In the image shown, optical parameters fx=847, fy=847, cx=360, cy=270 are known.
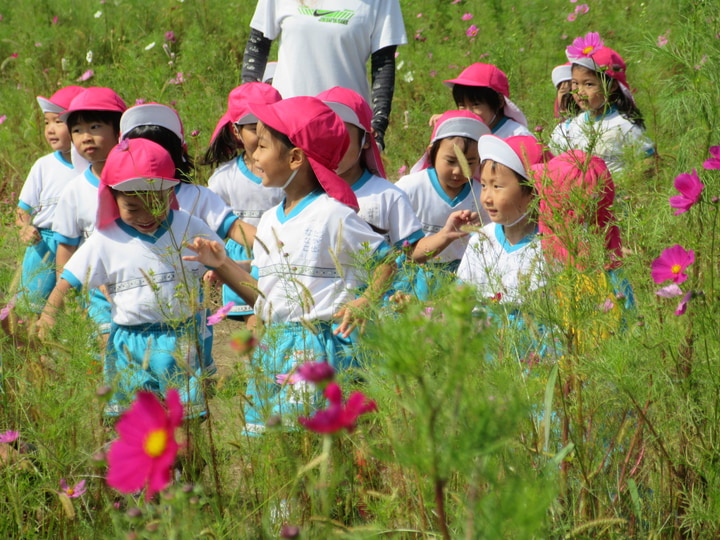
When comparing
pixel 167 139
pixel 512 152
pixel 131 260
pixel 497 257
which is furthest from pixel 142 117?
pixel 497 257

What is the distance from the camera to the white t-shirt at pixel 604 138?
1.91 metres

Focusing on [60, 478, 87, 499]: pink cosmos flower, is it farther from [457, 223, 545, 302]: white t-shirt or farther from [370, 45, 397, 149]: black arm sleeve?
[370, 45, 397, 149]: black arm sleeve

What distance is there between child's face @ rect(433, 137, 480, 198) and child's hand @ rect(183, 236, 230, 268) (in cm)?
146

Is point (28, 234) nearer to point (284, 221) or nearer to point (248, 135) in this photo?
point (248, 135)

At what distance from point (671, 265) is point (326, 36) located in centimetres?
275

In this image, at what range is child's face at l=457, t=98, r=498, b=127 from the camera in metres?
4.69

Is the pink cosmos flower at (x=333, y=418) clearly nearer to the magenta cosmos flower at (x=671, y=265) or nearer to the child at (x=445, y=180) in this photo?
the magenta cosmos flower at (x=671, y=265)

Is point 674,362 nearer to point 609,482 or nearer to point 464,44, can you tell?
point 609,482

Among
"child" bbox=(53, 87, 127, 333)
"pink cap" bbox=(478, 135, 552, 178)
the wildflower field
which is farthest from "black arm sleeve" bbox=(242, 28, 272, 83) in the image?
the wildflower field

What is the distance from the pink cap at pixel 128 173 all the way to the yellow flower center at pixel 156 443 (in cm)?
193

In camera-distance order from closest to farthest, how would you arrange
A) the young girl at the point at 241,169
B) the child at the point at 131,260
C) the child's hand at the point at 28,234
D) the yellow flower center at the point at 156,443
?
the yellow flower center at the point at 156,443 → the child at the point at 131,260 → the child's hand at the point at 28,234 → the young girl at the point at 241,169

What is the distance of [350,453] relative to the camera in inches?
76.7

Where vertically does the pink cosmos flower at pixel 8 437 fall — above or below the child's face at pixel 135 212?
below

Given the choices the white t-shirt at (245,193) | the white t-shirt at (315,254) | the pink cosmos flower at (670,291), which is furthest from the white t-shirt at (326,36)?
the pink cosmos flower at (670,291)
